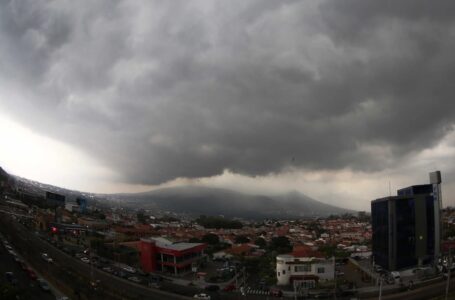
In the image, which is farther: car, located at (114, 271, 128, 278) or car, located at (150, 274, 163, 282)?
car, located at (150, 274, 163, 282)

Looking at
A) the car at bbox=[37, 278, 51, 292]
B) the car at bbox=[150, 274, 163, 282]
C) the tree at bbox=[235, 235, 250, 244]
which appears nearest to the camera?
→ the car at bbox=[37, 278, 51, 292]

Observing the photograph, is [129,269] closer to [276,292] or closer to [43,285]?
[43,285]

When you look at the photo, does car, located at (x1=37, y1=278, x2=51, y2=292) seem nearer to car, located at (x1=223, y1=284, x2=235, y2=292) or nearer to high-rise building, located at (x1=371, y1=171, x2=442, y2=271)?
car, located at (x1=223, y1=284, x2=235, y2=292)

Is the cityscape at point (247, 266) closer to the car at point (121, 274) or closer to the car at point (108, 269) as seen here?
the car at point (121, 274)

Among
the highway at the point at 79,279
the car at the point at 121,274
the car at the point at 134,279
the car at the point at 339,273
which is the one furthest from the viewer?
the car at the point at 339,273

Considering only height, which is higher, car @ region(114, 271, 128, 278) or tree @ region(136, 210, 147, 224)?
car @ region(114, 271, 128, 278)

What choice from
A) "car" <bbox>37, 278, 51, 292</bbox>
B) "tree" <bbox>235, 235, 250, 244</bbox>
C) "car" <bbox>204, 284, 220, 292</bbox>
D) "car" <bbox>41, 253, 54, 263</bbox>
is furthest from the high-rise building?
"car" <bbox>41, 253, 54, 263</bbox>

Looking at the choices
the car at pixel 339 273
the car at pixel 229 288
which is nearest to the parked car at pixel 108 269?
the car at pixel 229 288

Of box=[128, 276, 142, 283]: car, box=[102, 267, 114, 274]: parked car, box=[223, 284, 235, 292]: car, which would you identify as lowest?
box=[223, 284, 235, 292]: car

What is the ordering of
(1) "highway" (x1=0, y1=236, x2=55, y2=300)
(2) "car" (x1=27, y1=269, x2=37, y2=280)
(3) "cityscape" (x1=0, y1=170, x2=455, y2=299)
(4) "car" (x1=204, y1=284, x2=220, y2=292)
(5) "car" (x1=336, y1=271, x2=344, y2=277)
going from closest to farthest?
(1) "highway" (x1=0, y1=236, x2=55, y2=300)
(2) "car" (x1=27, y1=269, x2=37, y2=280)
(3) "cityscape" (x1=0, y1=170, x2=455, y2=299)
(4) "car" (x1=204, y1=284, x2=220, y2=292)
(5) "car" (x1=336, y1=271, x2=344, y2=277)
